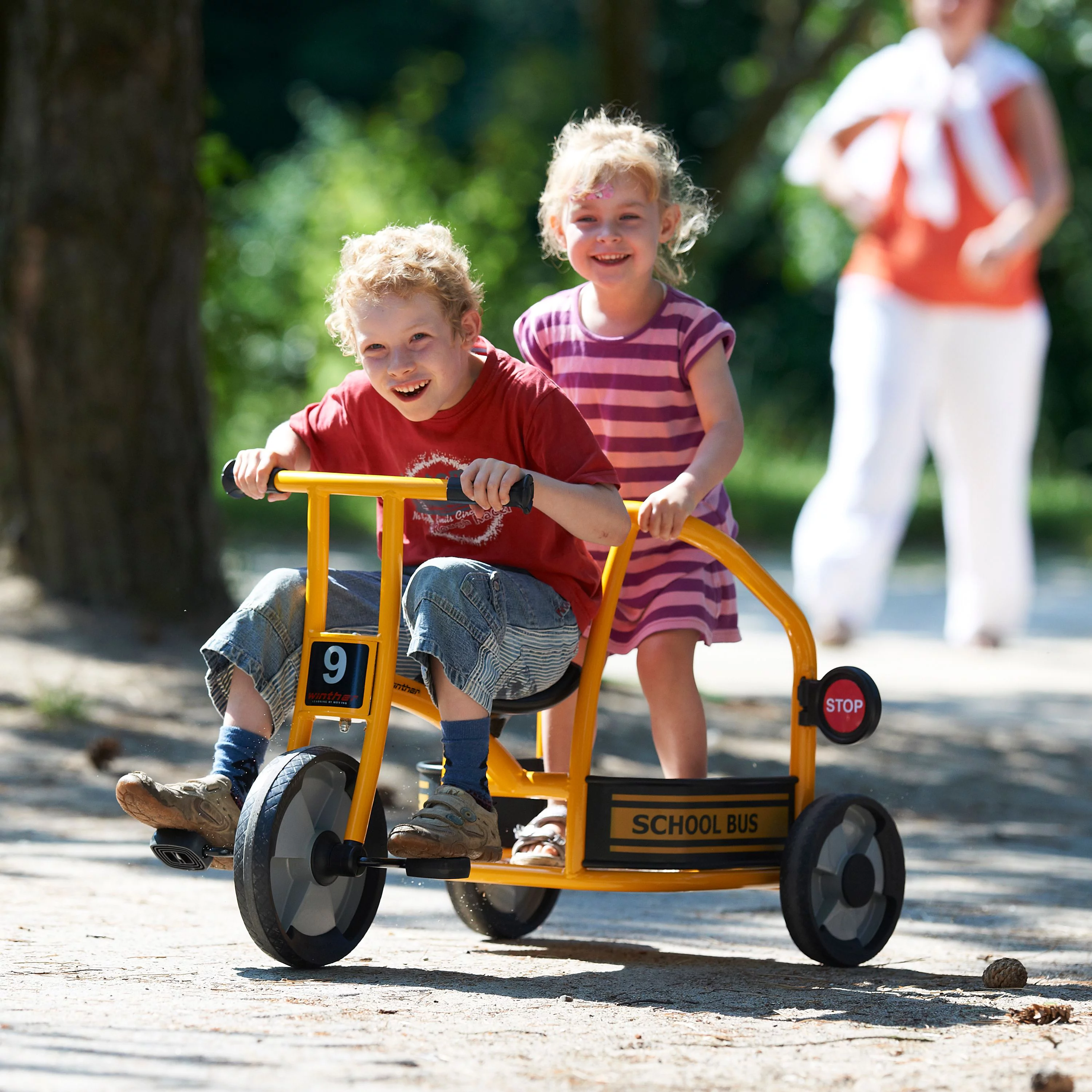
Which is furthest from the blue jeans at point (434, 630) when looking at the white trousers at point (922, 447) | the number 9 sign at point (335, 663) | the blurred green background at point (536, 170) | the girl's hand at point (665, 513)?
the white trousers at point (922, 447)

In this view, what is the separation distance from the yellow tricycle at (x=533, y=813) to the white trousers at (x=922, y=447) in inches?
209

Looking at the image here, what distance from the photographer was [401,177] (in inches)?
666

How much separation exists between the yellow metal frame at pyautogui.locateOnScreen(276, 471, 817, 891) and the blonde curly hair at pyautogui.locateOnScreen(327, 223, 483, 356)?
1.04 feet

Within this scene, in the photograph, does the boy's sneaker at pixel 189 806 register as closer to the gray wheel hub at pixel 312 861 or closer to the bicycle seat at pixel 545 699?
the gray wheel hub at pixel 312 861

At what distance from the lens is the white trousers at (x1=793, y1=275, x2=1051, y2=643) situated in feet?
29.4

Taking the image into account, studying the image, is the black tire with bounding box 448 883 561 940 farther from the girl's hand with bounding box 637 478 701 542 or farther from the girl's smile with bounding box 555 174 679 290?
the girl's smile with bounding box 555 174 679 290

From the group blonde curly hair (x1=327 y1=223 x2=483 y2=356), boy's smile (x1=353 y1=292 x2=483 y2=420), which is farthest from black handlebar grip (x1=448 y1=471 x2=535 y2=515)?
blonde curly hair (x1=327 y1=223 x2=483 y2=356)

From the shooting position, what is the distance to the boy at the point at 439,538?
10.3ft

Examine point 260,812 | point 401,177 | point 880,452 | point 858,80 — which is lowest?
point 260,812

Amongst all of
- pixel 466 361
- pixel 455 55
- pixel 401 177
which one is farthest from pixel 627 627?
pixel 455 55

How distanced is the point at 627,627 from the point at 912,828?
2092 millimetres

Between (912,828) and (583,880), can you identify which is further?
(912,828)

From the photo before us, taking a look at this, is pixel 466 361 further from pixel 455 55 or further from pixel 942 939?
pixel 455 55

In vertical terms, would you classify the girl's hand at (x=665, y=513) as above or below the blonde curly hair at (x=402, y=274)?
below
